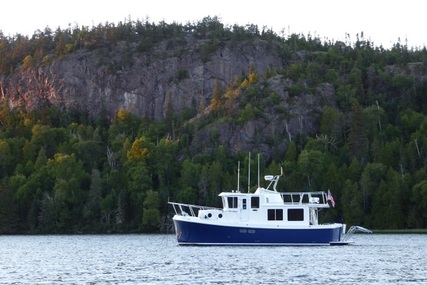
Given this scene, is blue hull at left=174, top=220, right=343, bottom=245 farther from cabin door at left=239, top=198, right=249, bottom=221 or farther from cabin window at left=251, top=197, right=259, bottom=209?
cabin window at left=251, top=197, right=259, bottom=209

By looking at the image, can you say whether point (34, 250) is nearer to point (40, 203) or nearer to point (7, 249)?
point (7, 249)

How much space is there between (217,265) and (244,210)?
994 inches

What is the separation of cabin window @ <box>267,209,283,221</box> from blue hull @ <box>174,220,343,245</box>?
1.34 metres

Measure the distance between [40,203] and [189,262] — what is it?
105 meters

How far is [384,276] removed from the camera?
3054 inches

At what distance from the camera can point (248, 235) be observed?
11275cm

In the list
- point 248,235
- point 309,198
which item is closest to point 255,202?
point 248,235

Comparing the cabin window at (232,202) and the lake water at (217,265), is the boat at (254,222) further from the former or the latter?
the lake water at (217,265)

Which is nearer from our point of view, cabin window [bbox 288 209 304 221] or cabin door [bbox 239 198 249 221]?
cabin door [bbox 239 198 249 221]

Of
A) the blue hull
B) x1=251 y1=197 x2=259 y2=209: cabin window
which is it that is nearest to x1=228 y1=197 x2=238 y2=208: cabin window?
x1=251 y1=197 x2=259 y2=209: cabin window

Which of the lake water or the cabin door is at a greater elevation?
the cabin door

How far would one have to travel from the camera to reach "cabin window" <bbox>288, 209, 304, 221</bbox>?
113 metres

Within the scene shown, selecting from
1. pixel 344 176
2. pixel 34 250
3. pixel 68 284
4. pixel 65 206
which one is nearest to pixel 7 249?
pixel 34 250

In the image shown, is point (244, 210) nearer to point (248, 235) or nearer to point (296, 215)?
point (248, 235)
